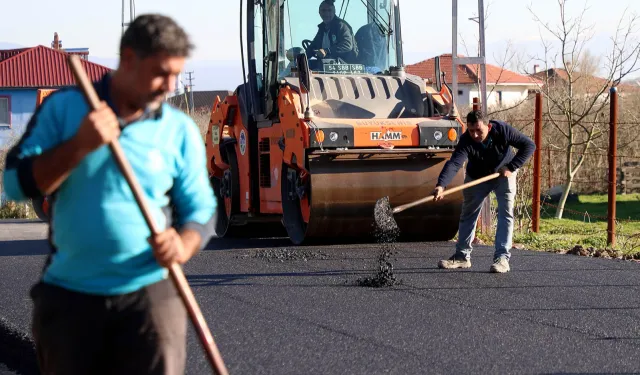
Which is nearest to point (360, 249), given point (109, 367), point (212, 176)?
point (212, 176)

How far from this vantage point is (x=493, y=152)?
9.62m

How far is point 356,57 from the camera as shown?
40.4 feet

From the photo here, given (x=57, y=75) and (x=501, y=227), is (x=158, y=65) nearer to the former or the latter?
(x=501, y=227)

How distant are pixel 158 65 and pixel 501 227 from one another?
7.01 metres

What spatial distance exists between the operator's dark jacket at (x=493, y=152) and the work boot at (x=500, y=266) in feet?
2.76

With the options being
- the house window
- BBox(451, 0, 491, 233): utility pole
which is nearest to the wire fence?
BBox(451, 0, 491, 233): utility pole

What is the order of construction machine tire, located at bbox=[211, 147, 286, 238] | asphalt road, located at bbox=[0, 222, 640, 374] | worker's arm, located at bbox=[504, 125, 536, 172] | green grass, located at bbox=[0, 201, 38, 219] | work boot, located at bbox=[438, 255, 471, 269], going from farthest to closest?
green grass, located at bbox=[0, 201, 38, 219] → construction machine tire, located at bbox=[211, 147, 286, 238] → work boot, located at bbox=[438, 255, 471, 269] → worker's arm, located at bbox=[504, 125, 536, 172] → asphalt road, located at bbox=[0, 222, 640, 374]

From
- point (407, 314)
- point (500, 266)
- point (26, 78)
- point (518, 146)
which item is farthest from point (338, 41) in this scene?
point (26, 78)

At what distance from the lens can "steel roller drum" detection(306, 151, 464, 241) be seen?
10.9 m

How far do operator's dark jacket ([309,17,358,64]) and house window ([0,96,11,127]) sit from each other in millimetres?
37997

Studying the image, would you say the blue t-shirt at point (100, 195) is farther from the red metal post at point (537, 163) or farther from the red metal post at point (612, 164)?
the red metal post at point (537, 163)

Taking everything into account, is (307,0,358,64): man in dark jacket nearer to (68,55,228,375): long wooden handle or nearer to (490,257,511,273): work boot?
(490,257,511,273): work boot

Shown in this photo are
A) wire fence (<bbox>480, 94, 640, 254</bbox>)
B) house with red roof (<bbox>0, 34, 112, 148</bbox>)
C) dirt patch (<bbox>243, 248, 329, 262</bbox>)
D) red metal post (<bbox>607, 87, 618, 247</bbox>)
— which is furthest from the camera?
house with red roof (<bbox>0, 34, 112, 148</bbox>)

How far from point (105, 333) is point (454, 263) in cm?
682
